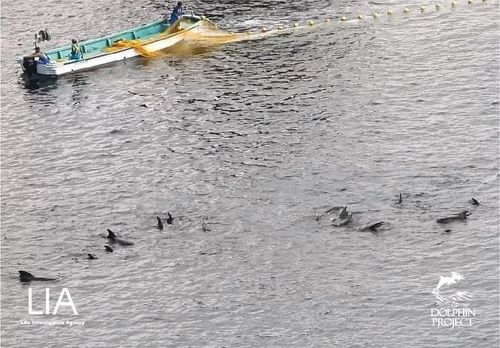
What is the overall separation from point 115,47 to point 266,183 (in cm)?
2561

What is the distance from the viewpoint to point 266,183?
5144 centimetres

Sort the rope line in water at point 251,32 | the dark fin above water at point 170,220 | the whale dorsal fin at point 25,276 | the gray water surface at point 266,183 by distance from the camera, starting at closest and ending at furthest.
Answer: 1. the gray water surface at point 266,183
2. the whale dorsal fin at point 25,276
3. the dark fin above water at point 170,220
4. the rope line in water at point 251,32

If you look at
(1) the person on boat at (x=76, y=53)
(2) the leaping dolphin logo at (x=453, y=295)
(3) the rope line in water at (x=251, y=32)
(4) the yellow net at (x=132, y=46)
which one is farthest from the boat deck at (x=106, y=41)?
(2) the leaping dolphin logo at (x=453, y=295)

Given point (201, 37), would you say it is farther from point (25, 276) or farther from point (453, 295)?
point (453, 295)

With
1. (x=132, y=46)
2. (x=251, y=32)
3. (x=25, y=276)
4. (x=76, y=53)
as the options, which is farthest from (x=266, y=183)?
(x=76, y=53)

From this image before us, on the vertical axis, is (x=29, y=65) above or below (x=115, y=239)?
above

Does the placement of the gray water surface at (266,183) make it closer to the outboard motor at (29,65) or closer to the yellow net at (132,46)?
the yellow net at (132,46)

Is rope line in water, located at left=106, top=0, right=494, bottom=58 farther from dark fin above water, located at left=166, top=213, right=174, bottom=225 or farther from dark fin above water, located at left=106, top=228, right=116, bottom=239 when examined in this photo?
dark fin above water, located at left=106, top=228, right=116, bottom=239

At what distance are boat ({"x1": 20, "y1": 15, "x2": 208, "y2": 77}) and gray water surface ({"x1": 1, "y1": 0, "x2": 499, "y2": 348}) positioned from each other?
1.01 metres

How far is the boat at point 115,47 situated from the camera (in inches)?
2726

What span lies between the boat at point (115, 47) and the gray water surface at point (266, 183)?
1.01 meters

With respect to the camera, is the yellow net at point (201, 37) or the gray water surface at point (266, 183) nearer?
the gray water surface at point (266, 183)

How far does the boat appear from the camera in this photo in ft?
227

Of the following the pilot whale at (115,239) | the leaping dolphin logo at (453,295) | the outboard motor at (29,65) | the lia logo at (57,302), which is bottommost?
the leaping dolphin logo at (453,295)
